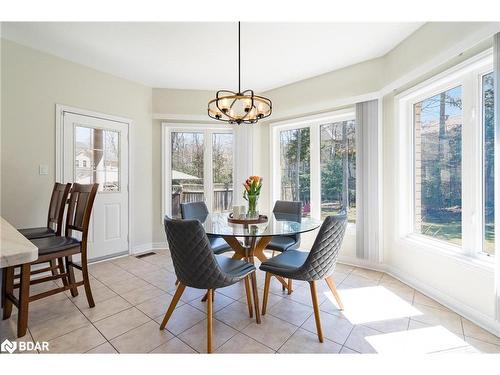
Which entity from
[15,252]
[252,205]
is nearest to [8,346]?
[15,252]

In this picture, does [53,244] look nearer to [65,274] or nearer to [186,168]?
[65,274]

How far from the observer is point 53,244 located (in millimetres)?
1994

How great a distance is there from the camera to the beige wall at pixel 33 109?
257cm

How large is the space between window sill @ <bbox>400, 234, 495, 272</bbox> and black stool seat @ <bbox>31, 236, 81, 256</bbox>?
3289 mm

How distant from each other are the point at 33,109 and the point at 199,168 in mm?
2202

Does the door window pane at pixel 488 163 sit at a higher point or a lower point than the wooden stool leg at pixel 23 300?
higher

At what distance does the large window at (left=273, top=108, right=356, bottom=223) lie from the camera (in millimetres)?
3391

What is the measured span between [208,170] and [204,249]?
2677mm

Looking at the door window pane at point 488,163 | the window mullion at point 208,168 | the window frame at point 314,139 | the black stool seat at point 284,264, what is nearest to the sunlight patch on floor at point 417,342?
the black stool seat at point 284,264

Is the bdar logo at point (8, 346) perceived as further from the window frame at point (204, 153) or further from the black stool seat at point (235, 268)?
the window frame at point (204, 153)

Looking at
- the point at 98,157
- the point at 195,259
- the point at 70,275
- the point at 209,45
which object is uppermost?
the point at 209,45

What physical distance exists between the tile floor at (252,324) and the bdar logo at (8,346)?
0.36 ft
